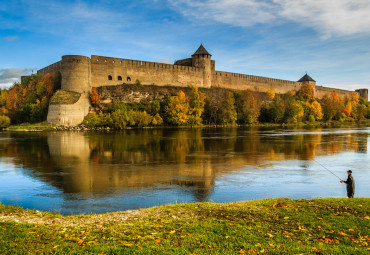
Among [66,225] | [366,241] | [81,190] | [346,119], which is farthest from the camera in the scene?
[346,119]

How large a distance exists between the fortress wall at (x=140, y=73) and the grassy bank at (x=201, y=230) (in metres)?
40.1

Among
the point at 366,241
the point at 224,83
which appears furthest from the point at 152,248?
the point at 224,83

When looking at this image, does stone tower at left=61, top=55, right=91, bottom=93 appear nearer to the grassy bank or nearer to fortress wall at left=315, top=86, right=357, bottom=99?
the grassy bank

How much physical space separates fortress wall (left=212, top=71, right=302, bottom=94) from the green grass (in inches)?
1049

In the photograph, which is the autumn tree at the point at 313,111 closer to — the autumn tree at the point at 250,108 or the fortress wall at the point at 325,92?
the autumn tree at the point at 250,108

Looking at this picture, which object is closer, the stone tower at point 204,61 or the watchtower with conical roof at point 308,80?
the stone tower at point 204,61

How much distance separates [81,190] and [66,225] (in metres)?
3.70

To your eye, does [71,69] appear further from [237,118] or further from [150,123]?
[237,118]

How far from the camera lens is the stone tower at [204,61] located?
55.1 metres

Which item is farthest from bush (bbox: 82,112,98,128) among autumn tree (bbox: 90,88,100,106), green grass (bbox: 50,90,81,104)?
autumn tree (bbox: 90,88,100,106)

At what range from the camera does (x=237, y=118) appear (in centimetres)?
5188

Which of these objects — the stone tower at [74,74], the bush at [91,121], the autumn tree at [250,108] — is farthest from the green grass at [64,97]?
the autumn tree at [250,108]

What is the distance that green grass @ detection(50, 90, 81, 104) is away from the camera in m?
38.3

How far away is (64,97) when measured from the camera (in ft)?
129
